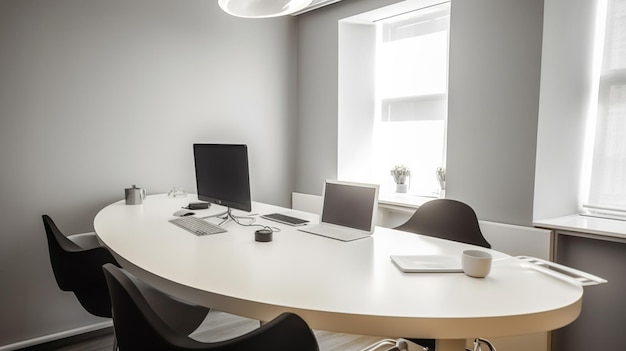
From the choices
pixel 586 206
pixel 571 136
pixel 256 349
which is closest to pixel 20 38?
pixel 256 349

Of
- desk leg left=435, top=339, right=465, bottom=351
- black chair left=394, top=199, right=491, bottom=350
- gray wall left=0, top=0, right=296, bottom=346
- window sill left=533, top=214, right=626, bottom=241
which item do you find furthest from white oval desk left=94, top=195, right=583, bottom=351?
gray wall left=0, top=0, right=296, bottom=346

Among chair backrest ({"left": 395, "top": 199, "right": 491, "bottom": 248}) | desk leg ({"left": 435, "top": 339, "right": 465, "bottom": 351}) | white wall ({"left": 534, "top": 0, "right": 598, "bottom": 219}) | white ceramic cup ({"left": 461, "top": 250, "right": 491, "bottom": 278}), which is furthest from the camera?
white wall ({"left": 534, "top": 0, "right": 598, "bottom": 219})

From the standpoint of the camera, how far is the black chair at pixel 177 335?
100cm

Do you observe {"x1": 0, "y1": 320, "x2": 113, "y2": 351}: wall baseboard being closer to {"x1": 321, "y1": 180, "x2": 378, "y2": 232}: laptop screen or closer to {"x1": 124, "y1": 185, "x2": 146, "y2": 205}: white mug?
{"x1": 124, "y1": 185, "x2": 146, "y2": 205}: white mug

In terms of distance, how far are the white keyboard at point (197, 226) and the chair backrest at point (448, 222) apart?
105 centimetres

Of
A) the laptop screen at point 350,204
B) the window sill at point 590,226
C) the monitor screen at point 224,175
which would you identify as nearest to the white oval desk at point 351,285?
the laptop screen at point 350,204

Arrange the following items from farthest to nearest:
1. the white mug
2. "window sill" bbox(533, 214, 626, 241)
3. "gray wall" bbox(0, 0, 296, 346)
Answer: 1. the white mug
2. "gray wall" bbox(0, 0, 296, 346)
3. "window sill" bbox(533, 214, 626, 241)

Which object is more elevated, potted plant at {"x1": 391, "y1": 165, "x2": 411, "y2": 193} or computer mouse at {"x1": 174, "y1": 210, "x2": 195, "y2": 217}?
potted plant at {"x1": 391, "y1": 165, "x2": 411, "y2": 193}

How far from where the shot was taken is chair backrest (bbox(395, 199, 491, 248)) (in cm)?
224

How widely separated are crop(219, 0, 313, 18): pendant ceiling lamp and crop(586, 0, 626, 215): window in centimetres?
186

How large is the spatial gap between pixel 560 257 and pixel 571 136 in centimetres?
74

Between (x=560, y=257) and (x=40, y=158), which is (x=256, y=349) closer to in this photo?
(x=560, y=257)

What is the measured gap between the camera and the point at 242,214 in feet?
8.21

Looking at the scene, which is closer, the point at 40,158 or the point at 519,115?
the point at 519,115
